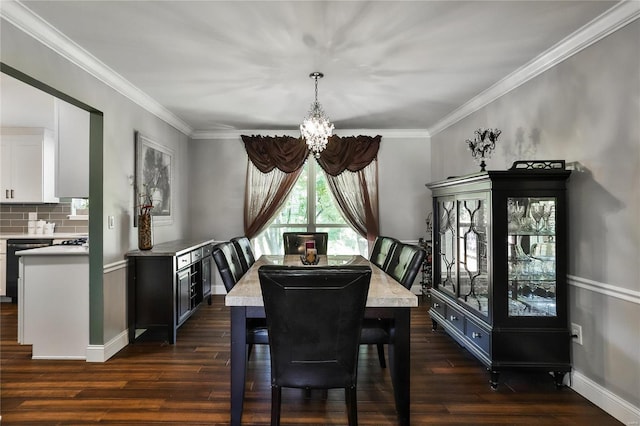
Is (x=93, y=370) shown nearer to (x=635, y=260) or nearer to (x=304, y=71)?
(x=304, y=71)

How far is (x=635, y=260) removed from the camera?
196cm

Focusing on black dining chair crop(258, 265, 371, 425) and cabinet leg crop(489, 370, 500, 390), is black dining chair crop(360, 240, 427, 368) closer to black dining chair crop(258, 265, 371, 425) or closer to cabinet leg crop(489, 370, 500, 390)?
black dining chair crop(258, 265, 371, 425)

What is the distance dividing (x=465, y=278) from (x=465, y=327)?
0.41m

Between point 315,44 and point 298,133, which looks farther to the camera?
point 298,133

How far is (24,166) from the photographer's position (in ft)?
15.9

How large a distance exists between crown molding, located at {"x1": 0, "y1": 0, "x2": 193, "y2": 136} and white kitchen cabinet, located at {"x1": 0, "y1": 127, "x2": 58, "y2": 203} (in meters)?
2.41

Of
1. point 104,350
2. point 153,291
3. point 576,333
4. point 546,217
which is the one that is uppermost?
point 546,217

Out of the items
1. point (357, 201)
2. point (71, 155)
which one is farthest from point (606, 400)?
point (71, 155)

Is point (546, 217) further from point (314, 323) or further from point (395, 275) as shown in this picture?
point (314, 323)

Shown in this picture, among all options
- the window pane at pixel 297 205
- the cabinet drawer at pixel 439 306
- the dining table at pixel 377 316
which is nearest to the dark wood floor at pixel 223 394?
the dining table at pixel 377 316

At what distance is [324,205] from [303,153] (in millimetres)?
837

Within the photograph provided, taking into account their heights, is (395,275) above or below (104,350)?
above

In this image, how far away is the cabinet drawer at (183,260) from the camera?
3.36 metres

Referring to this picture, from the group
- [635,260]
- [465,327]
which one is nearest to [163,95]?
[465,327]
